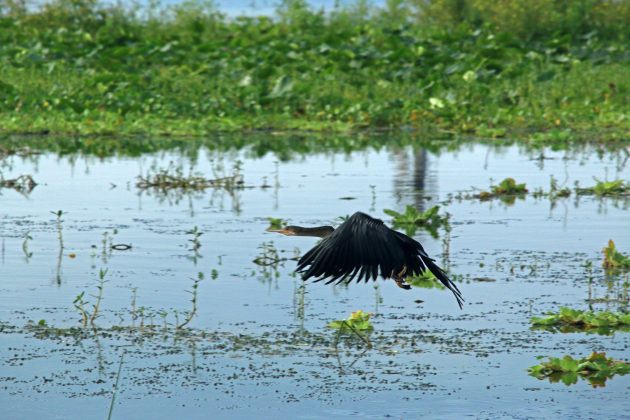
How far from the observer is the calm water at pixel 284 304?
693 centimetres

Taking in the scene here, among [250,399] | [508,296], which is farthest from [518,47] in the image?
[250,399]

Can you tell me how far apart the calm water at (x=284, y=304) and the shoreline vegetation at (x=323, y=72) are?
4.99 meters

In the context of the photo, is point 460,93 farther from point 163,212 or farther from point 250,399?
point 250,399

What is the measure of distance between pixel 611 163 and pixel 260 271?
310 inches

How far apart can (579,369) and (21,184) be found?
902 centimetres

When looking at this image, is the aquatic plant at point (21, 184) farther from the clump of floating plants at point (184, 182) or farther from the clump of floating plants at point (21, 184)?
the clump of floating plants at point (184, 182)

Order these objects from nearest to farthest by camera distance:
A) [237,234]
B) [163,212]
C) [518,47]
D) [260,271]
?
[260,271]
[237,234]
[163,212]
[518,47]

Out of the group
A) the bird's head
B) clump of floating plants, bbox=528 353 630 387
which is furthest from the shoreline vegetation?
clump of floating plants, bbox=528 353 630 387

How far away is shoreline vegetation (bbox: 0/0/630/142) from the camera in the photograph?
21.0 metres

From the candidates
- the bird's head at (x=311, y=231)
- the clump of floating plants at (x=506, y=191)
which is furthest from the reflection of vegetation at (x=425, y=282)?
the clump of floating plants at (x=506, y=191)

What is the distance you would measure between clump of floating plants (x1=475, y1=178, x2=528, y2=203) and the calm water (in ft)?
0.85

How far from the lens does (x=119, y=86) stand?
75.0 ft

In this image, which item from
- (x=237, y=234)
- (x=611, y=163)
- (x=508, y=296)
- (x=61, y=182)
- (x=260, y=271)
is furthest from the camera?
(x=611, y=163)

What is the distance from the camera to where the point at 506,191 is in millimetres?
14312
